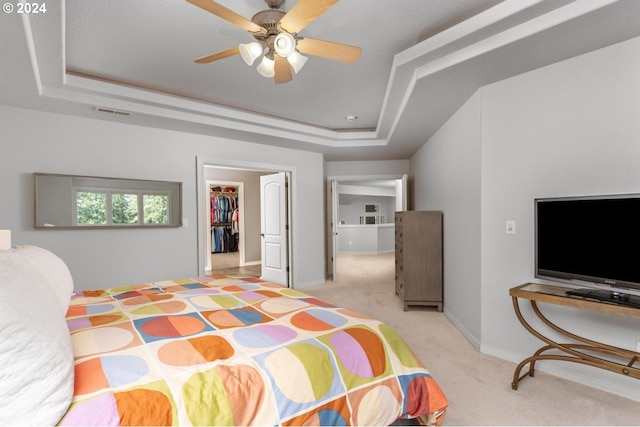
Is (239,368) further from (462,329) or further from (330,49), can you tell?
(462,329)

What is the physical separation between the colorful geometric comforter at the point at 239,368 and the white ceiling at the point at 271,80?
Answer: 6.07 ft

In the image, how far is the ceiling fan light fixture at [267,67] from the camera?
2088 mm

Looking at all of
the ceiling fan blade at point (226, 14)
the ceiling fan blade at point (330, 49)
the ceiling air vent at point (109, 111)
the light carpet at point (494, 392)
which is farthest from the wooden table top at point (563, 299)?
the ceiling air vent at point (109, 111)

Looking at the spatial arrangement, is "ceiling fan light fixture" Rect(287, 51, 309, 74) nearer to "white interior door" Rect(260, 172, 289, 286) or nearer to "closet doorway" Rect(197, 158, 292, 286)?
"white interior door" Rect(260, 172, 289, 286)

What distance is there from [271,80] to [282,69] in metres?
1.00

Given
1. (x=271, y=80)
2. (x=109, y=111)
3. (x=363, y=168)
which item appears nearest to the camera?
(x=271, y=80)

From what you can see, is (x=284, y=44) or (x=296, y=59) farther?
(x=296, y=59)

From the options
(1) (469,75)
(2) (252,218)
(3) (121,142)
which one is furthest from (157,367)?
(2) (252,218)

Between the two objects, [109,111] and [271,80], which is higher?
[271,80]

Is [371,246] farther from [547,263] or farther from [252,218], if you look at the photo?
[547,263]

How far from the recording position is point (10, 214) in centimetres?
302

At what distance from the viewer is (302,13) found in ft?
5.36

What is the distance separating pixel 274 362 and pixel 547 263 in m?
2.05

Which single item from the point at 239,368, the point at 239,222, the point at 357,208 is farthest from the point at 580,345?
the point at 357,208
